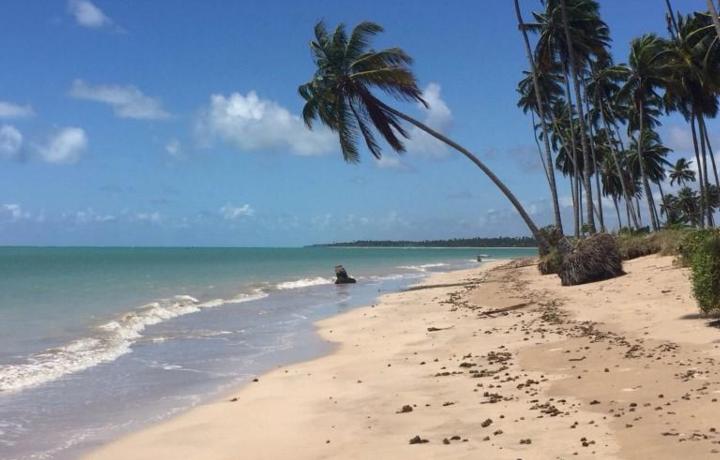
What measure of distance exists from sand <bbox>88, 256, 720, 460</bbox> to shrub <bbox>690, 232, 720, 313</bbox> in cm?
47

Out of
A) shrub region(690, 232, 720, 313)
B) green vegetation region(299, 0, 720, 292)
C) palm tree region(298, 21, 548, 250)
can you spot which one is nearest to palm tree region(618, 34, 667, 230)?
green vegetation region(299, 0, 720, 292)

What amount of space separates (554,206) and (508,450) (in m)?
31.5

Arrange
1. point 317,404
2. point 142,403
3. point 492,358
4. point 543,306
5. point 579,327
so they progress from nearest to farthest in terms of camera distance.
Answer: point 317,404 → point 142,403 → point 492,358 → point 579,327 → point 543,306

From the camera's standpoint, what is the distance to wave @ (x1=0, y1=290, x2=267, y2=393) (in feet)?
37.7

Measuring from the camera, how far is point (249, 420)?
816 centimetres

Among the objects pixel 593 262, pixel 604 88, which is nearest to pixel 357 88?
pixel 593 262

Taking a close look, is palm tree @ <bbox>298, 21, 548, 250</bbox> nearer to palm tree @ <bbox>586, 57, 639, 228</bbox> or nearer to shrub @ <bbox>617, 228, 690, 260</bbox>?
shrub @ <bbox>617, 228, 690, 260</bbox>

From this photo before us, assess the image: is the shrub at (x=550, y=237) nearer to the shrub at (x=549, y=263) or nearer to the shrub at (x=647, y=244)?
the shrub at (x=549, y=263)

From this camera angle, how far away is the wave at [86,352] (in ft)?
37.7

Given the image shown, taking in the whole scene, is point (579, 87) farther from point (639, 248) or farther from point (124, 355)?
point (124, 355)

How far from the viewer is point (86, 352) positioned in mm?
14391

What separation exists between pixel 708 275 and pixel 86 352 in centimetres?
1297

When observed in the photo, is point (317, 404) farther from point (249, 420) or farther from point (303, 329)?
point (303, 329)

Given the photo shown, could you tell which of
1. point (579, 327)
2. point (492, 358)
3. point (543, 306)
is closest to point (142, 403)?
point (492, 358)
